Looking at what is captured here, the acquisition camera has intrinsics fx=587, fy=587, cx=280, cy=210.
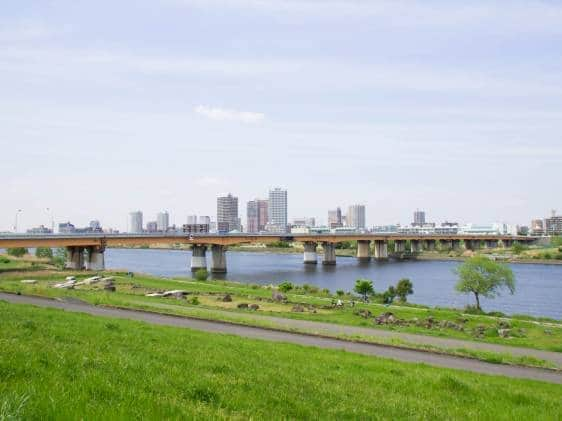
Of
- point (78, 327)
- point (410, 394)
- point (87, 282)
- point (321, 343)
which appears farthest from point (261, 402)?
point (87, 282)

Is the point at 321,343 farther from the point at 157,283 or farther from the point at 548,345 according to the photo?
the point at 157,283

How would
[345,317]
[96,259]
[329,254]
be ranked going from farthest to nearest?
[329,254], [96,259], [345,317]

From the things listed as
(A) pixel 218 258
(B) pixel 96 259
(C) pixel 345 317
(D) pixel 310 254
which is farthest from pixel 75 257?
(C) pixel 345 317

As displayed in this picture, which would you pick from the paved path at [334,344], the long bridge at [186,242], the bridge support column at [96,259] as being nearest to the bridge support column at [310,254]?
the long bridge at [186,242]

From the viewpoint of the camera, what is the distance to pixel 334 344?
26828mm

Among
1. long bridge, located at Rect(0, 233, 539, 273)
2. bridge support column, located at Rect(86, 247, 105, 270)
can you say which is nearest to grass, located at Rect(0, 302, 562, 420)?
long bridge, located at Rect(0, 233, 539, 273)

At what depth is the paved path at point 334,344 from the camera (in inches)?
894

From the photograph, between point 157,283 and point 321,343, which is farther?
point 157,283

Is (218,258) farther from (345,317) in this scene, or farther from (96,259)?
(345,317)

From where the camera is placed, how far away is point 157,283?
66.2 metres

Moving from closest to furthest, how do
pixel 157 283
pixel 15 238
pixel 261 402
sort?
pixel 261 402 < pixel 157 283 < pixel 15 238

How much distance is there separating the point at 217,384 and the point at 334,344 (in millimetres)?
15845

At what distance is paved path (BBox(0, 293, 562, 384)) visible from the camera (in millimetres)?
22703

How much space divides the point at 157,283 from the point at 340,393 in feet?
181
